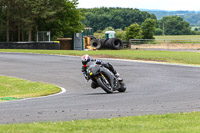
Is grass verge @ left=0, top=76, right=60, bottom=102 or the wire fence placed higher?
the wire fence

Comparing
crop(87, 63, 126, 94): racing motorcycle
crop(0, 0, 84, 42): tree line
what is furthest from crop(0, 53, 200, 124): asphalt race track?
crop(0, 0, 84, 42): tree line

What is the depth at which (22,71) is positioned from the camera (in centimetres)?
2642

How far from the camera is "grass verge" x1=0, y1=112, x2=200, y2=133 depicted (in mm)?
7500

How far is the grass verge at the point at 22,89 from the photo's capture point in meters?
16.1

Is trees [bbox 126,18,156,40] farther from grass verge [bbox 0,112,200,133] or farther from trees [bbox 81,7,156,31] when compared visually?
trees [bbox 81,7,156,31]

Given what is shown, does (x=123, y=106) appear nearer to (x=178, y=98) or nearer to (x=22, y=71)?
(x=178, y=98)

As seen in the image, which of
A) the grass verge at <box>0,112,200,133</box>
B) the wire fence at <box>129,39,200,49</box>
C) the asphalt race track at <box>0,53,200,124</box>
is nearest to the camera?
the grass verge at <box>0,112,200,133</box>

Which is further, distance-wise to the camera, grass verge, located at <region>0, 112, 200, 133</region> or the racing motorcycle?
the racing motorcycle

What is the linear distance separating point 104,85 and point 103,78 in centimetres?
26

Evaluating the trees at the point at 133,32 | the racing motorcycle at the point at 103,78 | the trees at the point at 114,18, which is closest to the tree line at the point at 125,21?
the trees at the point at 114,18

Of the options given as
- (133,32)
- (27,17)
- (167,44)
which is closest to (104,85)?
(167,44)

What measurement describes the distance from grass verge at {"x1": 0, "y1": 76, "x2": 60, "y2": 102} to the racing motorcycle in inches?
87.8

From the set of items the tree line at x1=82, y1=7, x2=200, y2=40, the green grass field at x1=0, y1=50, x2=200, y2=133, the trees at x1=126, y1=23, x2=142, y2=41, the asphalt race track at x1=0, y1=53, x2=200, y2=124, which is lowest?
the asphalt race track at x1=0, y1=53, x2=200, y2=124

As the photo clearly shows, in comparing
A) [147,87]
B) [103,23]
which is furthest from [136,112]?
[103,23]
